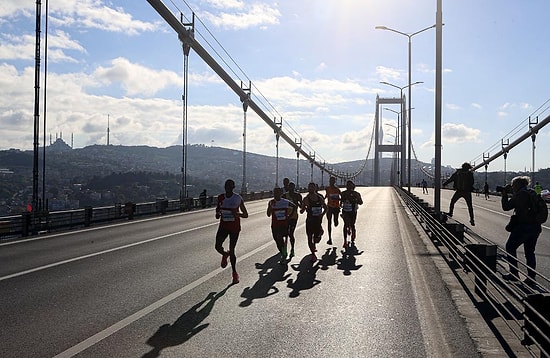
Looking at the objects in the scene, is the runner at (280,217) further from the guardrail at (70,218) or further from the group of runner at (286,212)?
the guardrail at (70,218)

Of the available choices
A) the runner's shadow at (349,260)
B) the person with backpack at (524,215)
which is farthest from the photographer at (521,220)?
the runner's shadow at (349,260)

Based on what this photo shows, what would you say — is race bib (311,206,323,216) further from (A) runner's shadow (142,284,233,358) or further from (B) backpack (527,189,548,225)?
(A) runner's shadow (142,284,233,358)

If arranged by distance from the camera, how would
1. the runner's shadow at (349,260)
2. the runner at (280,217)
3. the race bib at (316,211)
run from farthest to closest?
the race bib at (316,211) < the runner at (280,217) < the runner's shadow at (349,260)

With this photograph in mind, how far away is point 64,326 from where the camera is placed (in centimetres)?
693

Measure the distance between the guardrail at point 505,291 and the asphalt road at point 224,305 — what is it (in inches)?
20.0

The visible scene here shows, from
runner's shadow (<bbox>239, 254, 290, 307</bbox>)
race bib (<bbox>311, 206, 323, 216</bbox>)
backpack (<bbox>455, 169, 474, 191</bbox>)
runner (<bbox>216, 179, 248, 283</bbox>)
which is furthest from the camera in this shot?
backpack (<bbox>455, 169, 474, 191</bbox>)

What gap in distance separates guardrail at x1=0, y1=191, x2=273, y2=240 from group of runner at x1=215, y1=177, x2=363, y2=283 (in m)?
8.82

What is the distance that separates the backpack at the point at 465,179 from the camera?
54.8ft

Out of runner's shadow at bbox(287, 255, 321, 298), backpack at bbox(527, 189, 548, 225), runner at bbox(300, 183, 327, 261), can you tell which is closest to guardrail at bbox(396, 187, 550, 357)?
backpack at bbox(527, 189, 548, 225)

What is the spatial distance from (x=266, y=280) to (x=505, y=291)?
13.5ft

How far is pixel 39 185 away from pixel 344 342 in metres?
18.9

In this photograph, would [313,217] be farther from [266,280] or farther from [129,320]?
[129,320]

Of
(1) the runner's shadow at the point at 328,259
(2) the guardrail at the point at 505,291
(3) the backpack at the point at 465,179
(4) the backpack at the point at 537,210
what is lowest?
(1) the runner's shadow at the point at 328,259

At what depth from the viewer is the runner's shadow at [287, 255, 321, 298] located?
380 inches
